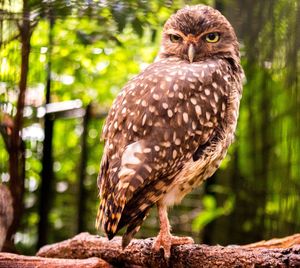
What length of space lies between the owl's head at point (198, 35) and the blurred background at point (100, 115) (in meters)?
0.32

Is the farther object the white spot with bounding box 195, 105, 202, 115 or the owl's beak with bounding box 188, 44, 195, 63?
the owl's beak with bounding box 188, 44, 195, 63

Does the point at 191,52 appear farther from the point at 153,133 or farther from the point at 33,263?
the point at 33,263

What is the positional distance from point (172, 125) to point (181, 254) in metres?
0.40

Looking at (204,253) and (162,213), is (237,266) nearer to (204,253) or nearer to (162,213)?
(204,253)

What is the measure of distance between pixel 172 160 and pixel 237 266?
0.35 m

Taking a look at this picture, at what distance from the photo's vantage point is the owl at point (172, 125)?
155cm

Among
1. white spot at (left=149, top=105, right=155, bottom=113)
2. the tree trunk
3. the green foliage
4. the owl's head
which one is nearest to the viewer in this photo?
white spot at (left=149, top=105, right=155, bottom=113)

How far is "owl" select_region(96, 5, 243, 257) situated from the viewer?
5.08 ft

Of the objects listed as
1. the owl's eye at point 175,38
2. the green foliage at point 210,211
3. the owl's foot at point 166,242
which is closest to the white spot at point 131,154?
the owl's foot at point 166,242

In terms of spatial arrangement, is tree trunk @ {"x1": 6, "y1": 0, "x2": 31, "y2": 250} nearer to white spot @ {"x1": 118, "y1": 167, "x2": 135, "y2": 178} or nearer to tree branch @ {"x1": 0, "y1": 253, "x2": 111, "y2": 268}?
tree branch @ {"x1": 0, "y1": 253, "x2": 111, "y2": 268}

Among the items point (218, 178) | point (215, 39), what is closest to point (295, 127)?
point (218, 178)

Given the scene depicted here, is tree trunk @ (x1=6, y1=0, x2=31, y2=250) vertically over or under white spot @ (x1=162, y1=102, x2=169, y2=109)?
under

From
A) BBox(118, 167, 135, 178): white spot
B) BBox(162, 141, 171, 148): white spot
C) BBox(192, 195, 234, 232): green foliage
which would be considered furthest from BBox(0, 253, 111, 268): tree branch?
BBox(192, 195, 234, 232): green foliage

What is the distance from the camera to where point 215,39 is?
5.98 feet
